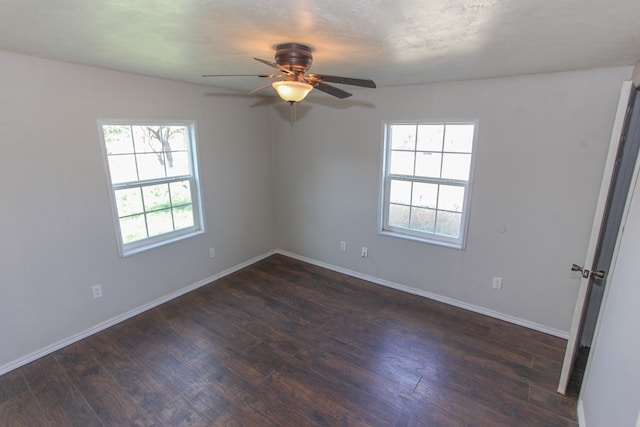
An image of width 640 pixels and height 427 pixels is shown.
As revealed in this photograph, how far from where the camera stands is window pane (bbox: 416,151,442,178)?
334cm

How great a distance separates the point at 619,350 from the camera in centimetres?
155

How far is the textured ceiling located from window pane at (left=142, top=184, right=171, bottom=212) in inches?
48.5

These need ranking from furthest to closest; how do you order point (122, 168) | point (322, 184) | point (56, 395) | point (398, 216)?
point (322, 184) < point (398, 216) < point (122, 168) < point (56, 395)

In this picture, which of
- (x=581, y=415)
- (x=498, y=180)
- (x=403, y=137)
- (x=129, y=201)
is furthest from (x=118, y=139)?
(x=581, y=415)

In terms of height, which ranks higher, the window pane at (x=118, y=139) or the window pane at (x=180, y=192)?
the window pane at (x=118, y=139)

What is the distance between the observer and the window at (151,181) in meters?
3.01

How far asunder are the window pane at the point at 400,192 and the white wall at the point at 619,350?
1.93 m

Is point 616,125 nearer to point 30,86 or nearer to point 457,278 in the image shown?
point 457,278

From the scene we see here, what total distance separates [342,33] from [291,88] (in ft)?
1.33

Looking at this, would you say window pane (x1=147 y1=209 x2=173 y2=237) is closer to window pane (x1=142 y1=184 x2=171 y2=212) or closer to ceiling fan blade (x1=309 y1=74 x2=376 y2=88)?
window pane (x1=142 y1=184 x2=171 y2=212)

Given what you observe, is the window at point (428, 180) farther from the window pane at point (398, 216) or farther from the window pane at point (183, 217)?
the window pane at point (183, 217)

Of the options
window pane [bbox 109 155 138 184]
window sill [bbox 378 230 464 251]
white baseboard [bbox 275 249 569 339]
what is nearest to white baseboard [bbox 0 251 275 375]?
white baseboard [bbox 275 249 569 339]

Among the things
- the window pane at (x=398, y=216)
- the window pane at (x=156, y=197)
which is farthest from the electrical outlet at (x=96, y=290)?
the window pane at (x=398, y=216)

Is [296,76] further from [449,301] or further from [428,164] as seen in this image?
[449,301]
